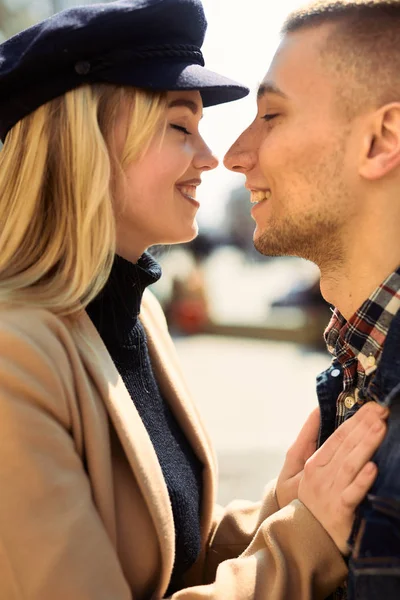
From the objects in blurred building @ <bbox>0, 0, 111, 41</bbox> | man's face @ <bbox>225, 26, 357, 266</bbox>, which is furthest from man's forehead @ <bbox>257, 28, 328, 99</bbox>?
A: blurred building @ <bbox>0, 0, 111, 41</bbox>

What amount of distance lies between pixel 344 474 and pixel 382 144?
38.8 inches

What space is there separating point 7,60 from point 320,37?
3.27ft

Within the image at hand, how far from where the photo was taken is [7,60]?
7.30ft

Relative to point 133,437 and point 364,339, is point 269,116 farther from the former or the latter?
point 133,437

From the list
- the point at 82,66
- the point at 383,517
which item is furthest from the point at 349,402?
the point at 82,66

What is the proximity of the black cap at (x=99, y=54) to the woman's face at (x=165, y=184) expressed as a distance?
15 centimetres

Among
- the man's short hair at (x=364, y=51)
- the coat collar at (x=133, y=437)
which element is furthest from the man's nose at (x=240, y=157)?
the coat collar at (x=133, y=437)

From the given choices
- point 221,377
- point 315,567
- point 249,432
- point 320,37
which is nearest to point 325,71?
point 320,37

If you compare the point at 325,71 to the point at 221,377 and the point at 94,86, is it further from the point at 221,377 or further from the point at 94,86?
the point at 221,377

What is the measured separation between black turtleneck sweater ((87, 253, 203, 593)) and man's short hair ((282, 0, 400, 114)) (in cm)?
90

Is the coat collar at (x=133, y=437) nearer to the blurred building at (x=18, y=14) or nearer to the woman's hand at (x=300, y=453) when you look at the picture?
the woman's hand at (x=300, y=453)

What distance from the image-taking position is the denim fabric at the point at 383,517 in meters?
1.65

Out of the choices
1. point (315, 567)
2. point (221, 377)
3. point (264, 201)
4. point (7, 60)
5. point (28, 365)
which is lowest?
point (221, 377)

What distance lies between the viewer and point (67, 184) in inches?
92.0
